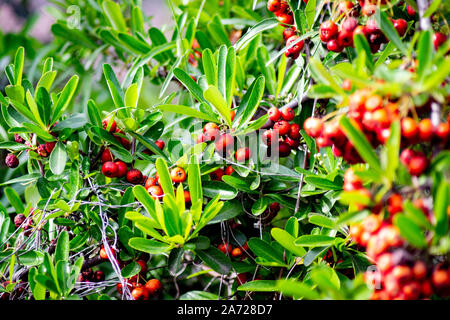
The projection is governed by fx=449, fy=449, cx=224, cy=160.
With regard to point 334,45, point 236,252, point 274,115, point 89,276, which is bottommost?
point 89,276

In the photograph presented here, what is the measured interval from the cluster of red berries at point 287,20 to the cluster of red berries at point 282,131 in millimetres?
172

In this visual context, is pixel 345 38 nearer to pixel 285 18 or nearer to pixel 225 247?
pixel 285 18

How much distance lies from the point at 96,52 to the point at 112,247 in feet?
3.90

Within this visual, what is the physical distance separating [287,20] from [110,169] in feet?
2.41

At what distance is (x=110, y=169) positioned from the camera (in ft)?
4.79

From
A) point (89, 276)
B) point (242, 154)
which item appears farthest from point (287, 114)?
point (89, 276)

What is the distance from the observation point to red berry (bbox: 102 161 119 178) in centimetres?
146

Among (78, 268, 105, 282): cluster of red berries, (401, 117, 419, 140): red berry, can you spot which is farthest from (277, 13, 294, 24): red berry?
(78, 268, 105, 282): cluster of red berries

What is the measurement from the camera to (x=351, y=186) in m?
0.87

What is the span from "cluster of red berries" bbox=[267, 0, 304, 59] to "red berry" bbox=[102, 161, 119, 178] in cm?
66

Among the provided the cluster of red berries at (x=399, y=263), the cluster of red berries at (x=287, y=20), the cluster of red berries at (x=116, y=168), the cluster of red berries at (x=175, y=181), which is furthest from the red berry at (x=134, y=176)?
the cluster of red berries at (x=399, y=263)

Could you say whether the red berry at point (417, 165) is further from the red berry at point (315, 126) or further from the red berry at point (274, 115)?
the red berry at point (274, 115)
